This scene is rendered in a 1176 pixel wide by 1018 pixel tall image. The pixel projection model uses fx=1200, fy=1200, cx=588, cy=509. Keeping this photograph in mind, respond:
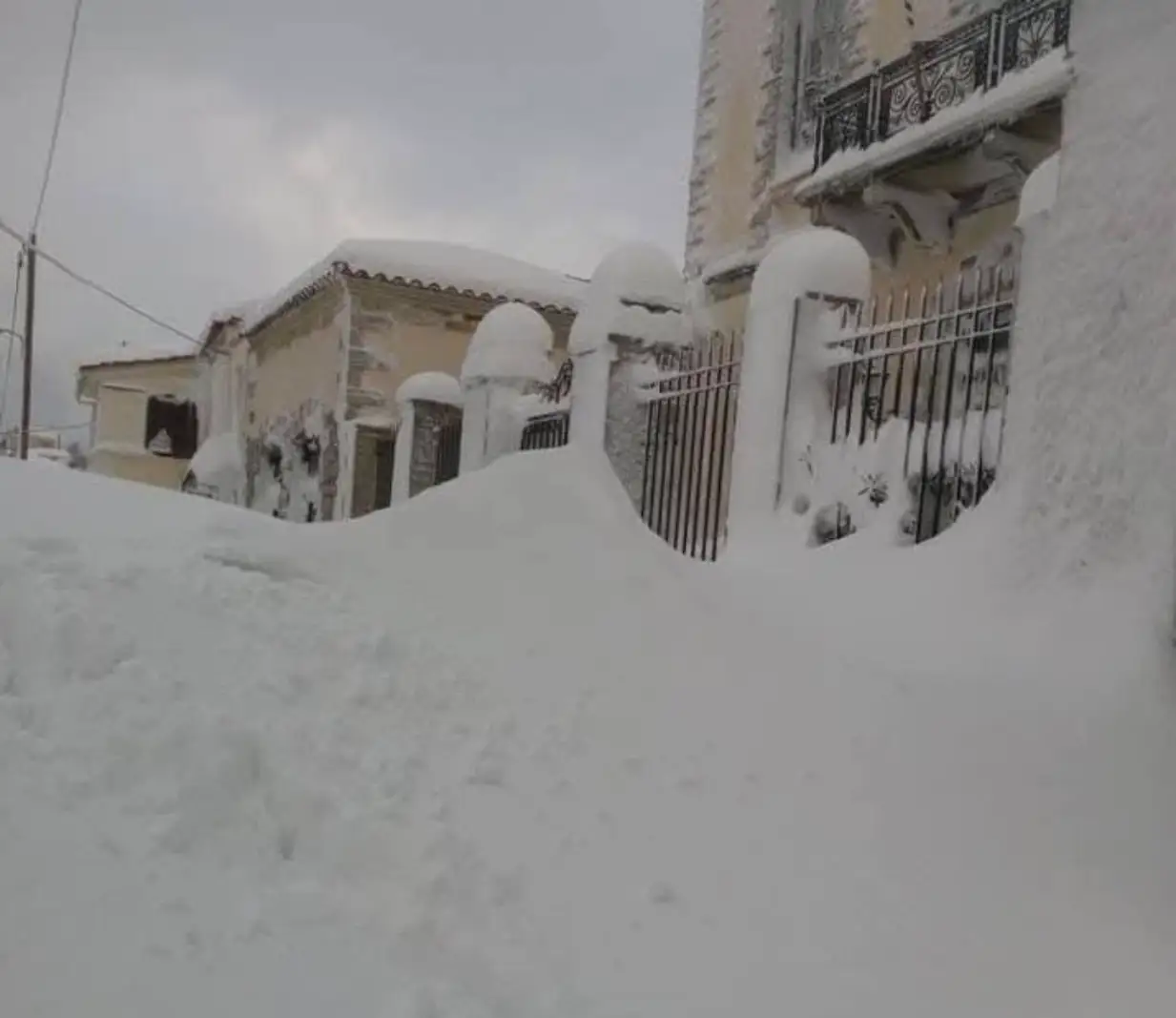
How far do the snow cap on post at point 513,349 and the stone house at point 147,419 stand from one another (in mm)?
19847

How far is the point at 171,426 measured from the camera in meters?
28.6

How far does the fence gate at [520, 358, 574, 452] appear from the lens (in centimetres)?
912

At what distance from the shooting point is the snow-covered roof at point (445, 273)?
14.5 metres

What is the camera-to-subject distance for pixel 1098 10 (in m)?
4.90

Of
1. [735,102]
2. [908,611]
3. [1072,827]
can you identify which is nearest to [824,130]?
[735,102]

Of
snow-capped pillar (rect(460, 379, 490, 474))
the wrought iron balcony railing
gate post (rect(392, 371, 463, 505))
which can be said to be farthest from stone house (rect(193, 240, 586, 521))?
the wrought iron balcony railing

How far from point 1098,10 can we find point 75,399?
3247cm

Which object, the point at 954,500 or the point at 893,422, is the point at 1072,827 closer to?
the point at 954,500

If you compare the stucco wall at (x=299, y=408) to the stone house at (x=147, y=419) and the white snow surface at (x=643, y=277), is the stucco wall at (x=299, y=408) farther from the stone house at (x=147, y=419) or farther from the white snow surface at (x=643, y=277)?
the stone house at (x=147, y=419)

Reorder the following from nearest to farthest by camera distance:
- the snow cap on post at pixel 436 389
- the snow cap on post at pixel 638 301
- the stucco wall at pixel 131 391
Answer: the snow cap on post at pixel 638 301
the snow cap on post at pixel 436 389
the stucco wall at pixel 131 391

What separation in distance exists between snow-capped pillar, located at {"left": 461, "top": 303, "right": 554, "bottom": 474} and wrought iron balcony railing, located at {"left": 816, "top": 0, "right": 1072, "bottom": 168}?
311 cm

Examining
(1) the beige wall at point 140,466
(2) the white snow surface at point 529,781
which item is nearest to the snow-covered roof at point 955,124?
(2) the white snow surface at point 529,781

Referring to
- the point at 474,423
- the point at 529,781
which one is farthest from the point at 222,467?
the point at 529,781

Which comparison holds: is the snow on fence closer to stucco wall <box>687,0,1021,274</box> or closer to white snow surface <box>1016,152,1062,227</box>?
white snow surface <box>1016,152,1062,227</box>
